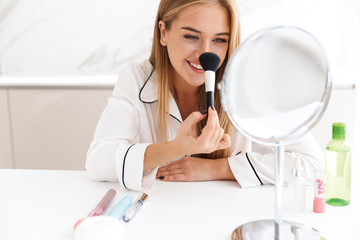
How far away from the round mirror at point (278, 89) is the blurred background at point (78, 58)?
1.03 m

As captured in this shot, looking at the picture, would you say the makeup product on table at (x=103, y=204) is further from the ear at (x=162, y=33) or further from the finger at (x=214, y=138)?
the ear at (x=162, y=33)

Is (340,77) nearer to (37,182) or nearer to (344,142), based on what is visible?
(344,142)

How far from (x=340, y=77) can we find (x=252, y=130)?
1.19 meters

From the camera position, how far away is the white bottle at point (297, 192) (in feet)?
2.14

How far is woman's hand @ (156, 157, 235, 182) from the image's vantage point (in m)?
0.79

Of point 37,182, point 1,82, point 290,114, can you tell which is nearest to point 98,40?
point 1,82

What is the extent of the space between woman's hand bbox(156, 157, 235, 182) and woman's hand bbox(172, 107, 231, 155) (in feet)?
0.20

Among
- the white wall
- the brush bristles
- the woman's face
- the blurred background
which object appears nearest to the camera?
the brush bristles

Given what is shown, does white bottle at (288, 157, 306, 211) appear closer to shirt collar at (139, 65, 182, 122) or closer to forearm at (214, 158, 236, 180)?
forearm at (214, 158, 236, 180)

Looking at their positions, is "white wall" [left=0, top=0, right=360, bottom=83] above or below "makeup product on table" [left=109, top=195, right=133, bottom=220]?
above

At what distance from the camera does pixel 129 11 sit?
5.82ft

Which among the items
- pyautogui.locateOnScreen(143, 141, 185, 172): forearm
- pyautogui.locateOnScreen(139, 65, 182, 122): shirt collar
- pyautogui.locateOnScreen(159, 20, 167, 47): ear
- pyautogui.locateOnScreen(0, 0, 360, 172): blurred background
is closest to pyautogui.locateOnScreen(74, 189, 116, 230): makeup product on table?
pyautogui.locateOnScreen(143, 141, 185, 172): forearm

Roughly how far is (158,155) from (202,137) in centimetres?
14

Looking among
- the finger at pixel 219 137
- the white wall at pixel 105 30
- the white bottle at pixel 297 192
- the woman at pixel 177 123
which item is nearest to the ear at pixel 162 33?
the woman at pixel 177 123
